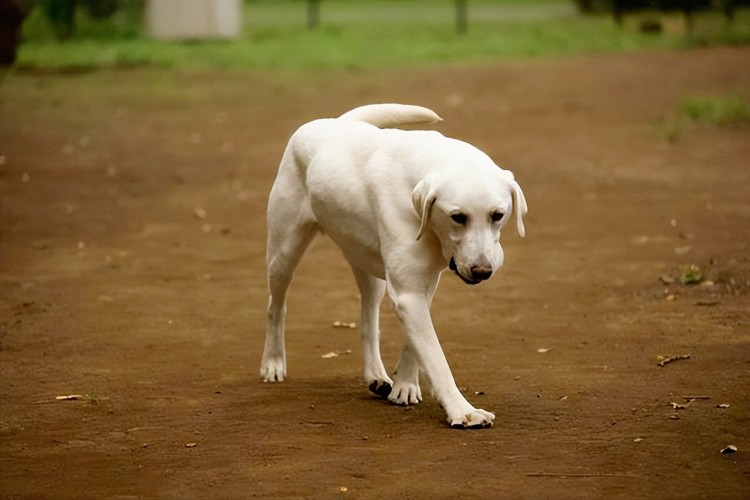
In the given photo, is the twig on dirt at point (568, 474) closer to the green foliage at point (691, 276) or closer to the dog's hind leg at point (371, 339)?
the dog's hind leg at point (371, 339)

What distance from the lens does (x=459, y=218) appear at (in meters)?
5.89

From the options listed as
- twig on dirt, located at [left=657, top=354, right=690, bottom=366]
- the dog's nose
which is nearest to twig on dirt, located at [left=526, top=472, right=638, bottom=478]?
the dog's nose

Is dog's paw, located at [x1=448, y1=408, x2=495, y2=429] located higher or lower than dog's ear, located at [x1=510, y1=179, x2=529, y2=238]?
lower

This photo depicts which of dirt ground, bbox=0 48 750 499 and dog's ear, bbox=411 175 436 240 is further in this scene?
dog's ear, bbox=411 175 436 240

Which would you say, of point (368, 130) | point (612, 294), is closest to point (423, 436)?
point (368, 130)

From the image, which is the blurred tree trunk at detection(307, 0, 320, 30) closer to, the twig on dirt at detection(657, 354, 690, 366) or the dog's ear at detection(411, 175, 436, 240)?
the twig on dirt at detection(657, 354, 690, 366)

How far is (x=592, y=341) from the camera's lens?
7.91 meters

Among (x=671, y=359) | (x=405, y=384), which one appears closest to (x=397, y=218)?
(x=405, y=384)

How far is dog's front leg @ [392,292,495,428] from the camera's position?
611 cm

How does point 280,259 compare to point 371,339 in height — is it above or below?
above

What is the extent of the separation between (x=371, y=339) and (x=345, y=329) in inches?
63.8

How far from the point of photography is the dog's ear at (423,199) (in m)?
5.93

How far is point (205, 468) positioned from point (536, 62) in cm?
1739

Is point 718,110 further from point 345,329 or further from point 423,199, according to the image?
point 423,199
